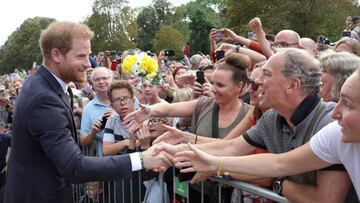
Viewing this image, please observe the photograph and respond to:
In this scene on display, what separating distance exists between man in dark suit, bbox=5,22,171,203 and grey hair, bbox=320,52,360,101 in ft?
4.03

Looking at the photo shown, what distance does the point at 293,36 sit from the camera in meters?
5.52

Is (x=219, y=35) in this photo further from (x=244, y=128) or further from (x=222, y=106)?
(x=244, y=128)

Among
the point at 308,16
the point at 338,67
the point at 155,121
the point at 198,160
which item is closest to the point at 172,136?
the point at 155,121

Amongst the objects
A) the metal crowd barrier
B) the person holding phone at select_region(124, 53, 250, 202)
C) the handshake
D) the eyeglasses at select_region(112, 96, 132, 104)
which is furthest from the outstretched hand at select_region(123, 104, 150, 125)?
the handshake

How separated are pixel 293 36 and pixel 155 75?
176 centimetres

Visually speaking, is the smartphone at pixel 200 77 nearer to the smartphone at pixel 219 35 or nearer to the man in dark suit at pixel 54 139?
the man in dark suit at pixel 54 139

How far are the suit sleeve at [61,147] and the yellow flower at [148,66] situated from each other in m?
2.16

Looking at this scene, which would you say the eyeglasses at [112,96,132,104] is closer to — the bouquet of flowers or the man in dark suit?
the bouquet of flowers

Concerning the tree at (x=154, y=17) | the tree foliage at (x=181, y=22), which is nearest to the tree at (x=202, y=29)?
the tree foliage at (x=181, y=22)

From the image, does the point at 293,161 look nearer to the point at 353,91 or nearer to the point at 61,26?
the point at 353,91

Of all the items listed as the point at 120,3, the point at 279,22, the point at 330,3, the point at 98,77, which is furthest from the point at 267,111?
the point at 120,3

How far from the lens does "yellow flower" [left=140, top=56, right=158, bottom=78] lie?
5090mm

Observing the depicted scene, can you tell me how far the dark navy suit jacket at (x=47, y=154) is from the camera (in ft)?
9.50

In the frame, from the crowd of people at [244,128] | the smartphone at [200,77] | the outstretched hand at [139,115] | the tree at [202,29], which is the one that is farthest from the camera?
the tree at [202,29]
